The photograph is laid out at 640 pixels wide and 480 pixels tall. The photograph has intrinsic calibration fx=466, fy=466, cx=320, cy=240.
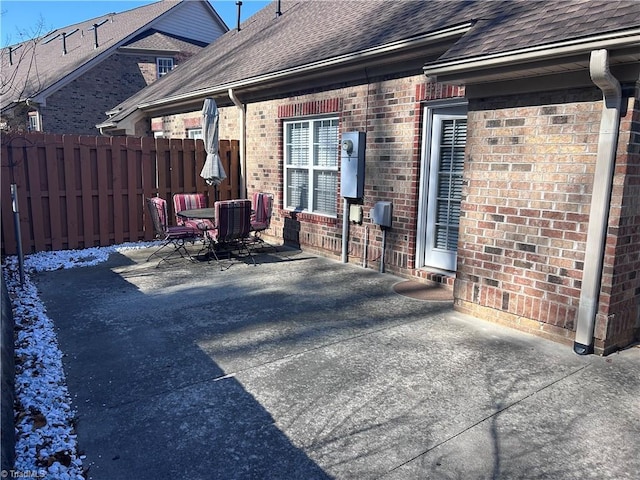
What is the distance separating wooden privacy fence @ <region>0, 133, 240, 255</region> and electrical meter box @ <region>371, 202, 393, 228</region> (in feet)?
15.7

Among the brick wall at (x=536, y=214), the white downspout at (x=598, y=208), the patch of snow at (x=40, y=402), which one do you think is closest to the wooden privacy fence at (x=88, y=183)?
the patch of snow at (x=40, y=402)

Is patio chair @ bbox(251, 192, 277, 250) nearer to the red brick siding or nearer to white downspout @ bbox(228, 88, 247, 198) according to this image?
white downspout @ bbox(228, 88, 247, 198)

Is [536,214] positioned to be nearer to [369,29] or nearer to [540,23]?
[540,23]

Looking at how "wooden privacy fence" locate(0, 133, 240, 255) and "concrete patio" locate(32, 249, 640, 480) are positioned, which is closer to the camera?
"concrete patio" locate(32, 249, 640, 480)

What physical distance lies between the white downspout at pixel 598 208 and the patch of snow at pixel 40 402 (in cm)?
399

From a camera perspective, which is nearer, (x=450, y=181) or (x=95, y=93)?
(x=450, y=181)

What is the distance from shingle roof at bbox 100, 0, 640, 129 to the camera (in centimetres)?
414

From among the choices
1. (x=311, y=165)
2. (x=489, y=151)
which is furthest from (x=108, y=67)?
(x=489, y=151)

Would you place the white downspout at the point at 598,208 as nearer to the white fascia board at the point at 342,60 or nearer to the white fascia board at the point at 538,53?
the white fascia board at the point at 538,53

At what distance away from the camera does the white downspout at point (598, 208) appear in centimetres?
383

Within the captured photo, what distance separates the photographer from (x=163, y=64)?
23641 mm

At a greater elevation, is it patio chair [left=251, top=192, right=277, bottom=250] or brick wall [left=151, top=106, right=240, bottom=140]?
brick wall [left=151, top=106, right=240, bottom=140]

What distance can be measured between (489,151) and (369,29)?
3.85 metres

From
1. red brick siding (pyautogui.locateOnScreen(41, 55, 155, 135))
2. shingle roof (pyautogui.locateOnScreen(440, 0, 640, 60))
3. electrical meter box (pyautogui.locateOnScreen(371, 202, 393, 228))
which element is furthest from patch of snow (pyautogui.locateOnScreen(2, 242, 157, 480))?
red brick siding (pyautogui.locateOnScreen(41, 55, 155, 135))
